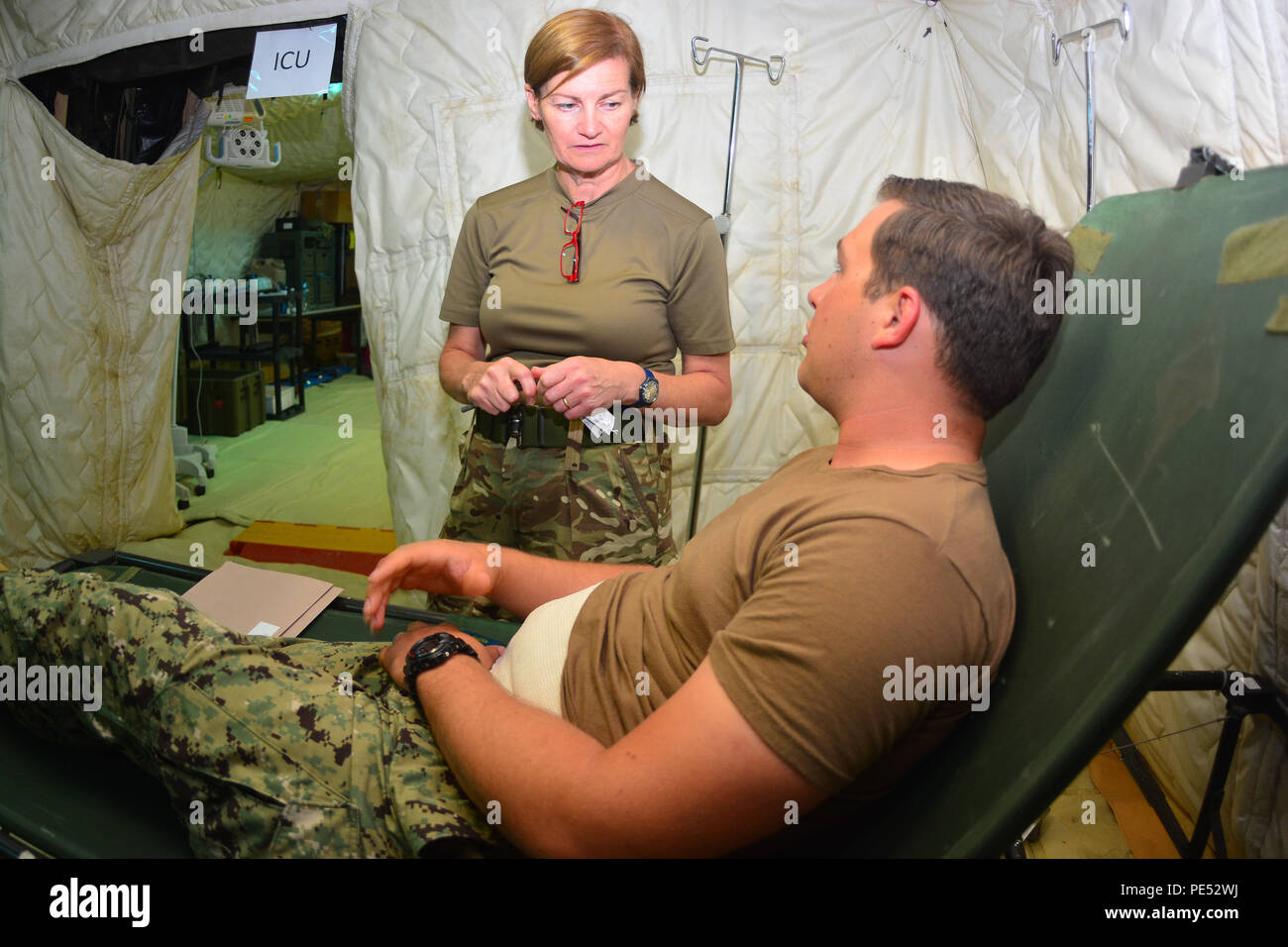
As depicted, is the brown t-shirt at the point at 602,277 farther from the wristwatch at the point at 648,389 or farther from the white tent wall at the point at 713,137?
the white tent wall at the point at 713,137

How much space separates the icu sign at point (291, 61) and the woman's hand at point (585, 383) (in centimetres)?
146

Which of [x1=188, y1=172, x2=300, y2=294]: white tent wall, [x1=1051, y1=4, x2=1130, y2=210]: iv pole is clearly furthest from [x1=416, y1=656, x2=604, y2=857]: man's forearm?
[x1=188, y1=172, x2=300, y2=294]: white tent wall

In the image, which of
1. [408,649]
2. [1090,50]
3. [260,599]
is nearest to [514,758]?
[408,649]

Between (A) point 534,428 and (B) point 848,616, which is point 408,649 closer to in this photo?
(A) point 534,428

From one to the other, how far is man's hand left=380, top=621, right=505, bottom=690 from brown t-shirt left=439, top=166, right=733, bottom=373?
1.81 feet

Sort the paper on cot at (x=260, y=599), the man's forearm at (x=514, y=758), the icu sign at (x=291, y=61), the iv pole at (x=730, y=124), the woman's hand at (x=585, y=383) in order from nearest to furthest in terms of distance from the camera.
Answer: the man's forearm at (x=514, y=758) → the woman's hand at (x=585, y=383) → the paper on cot at (x=260, y=599) → the iv pole at (x=730, y=124) → the icu sign at (x=291, y=61)

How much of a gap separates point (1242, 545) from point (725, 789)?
1.55ft

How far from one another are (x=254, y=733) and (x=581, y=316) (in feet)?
2.79

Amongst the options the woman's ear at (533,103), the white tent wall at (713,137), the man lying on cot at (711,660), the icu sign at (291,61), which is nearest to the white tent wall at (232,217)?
the white tent wall at (713,137)

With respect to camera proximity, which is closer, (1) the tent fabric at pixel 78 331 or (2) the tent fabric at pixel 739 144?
(2) the tent fabric at pixel 739 144

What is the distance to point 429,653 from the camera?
1049mm

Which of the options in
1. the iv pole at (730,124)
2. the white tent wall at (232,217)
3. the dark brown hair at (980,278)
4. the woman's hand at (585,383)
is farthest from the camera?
the white tent wall at (232,217)

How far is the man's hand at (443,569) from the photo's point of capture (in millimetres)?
1207

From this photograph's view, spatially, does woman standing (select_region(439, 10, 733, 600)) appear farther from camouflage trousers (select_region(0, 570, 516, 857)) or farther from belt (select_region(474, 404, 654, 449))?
camouflage trousers (select_region(0, 570, 516, 857))
